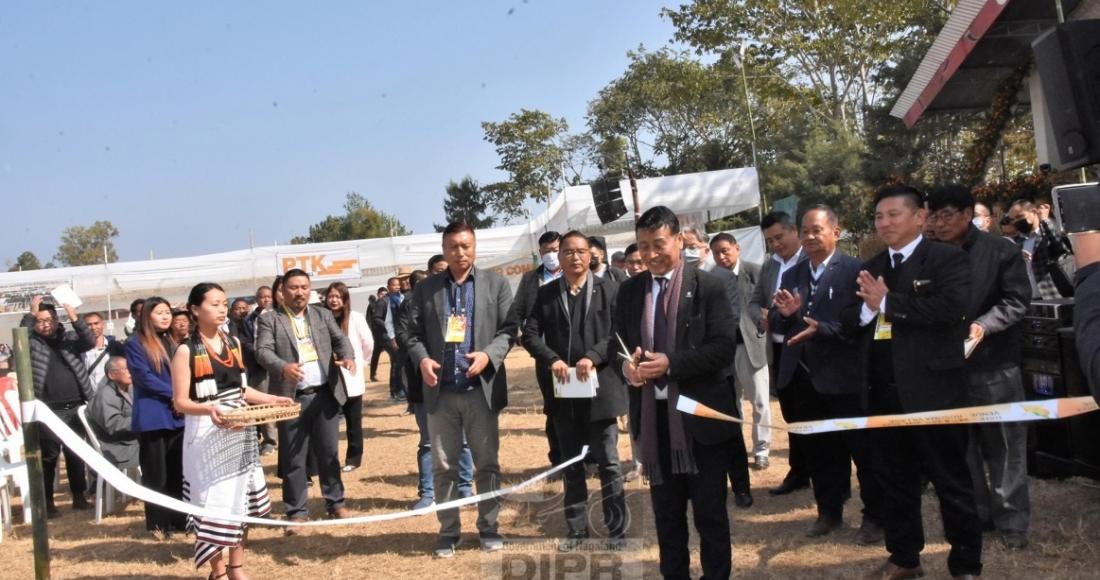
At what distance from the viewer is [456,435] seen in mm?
5125

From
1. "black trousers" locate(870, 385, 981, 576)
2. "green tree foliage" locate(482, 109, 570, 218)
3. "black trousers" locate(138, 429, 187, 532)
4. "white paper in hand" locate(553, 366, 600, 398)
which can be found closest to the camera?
"black trousers" locate(870, 385, 981, 576)

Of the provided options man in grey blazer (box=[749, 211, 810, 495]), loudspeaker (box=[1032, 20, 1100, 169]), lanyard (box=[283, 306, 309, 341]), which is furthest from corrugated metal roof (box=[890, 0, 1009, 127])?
lanyard (box=[283, 306, 309, 341])

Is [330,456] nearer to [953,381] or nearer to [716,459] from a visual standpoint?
[716,459]

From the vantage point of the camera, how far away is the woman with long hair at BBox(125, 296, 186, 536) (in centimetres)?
628

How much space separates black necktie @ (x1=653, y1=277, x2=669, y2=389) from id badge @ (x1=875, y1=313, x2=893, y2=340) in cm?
109

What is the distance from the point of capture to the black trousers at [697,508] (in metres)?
3.70

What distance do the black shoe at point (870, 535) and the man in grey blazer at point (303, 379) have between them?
3530 mm

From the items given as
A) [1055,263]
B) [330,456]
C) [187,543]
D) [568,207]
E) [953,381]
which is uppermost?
[568,207]

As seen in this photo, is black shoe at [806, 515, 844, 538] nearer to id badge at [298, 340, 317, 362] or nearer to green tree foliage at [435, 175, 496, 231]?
id badge at [298, 340, 317, 362]

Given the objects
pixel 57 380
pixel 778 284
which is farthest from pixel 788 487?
pixel 57 380

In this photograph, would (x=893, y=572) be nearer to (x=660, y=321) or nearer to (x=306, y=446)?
(x=660, y=321)

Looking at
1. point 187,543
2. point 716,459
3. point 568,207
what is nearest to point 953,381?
point 716,459

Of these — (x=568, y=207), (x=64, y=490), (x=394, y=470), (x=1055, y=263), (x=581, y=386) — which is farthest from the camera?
(x=568, y=207)

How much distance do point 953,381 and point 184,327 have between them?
5681 millimetres
